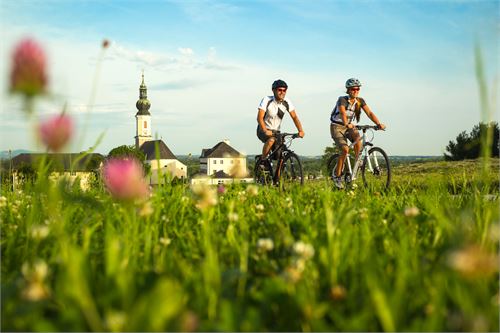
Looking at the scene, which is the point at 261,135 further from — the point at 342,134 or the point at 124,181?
the point at 124,181

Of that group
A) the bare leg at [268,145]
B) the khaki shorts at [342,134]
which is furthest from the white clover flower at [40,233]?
the khaki shorts at [342,134]

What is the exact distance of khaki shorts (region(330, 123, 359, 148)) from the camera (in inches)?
394

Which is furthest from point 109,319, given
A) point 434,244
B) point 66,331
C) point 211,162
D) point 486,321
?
point 211,162

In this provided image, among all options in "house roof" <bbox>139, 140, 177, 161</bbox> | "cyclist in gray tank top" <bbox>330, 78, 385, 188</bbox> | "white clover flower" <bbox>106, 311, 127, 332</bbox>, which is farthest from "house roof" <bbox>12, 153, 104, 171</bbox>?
"house roof" <bbox>139, 140, 177, 161</bbox>

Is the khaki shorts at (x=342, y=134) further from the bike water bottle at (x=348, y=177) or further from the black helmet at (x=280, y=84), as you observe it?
the black helmet at (x=280, y=84)

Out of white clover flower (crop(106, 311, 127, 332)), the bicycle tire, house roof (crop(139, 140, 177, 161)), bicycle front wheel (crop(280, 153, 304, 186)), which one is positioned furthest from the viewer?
house roof (crop(139, 140, 177, 161))

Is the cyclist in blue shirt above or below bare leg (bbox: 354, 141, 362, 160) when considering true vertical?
above

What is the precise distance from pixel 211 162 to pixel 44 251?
5354 inches

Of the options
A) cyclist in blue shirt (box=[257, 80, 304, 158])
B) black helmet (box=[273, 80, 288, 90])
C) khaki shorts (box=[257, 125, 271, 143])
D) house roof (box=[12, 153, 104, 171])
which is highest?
black helmet (box=[273, 80, 288, 90])

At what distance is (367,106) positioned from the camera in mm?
9938

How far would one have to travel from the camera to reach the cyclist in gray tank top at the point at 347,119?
9.66m

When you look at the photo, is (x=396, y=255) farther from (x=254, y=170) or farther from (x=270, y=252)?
(x=254, y=170)

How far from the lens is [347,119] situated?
32.1 feet

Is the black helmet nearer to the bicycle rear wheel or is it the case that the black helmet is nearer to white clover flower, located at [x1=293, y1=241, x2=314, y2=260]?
the bicycle rear wheel
